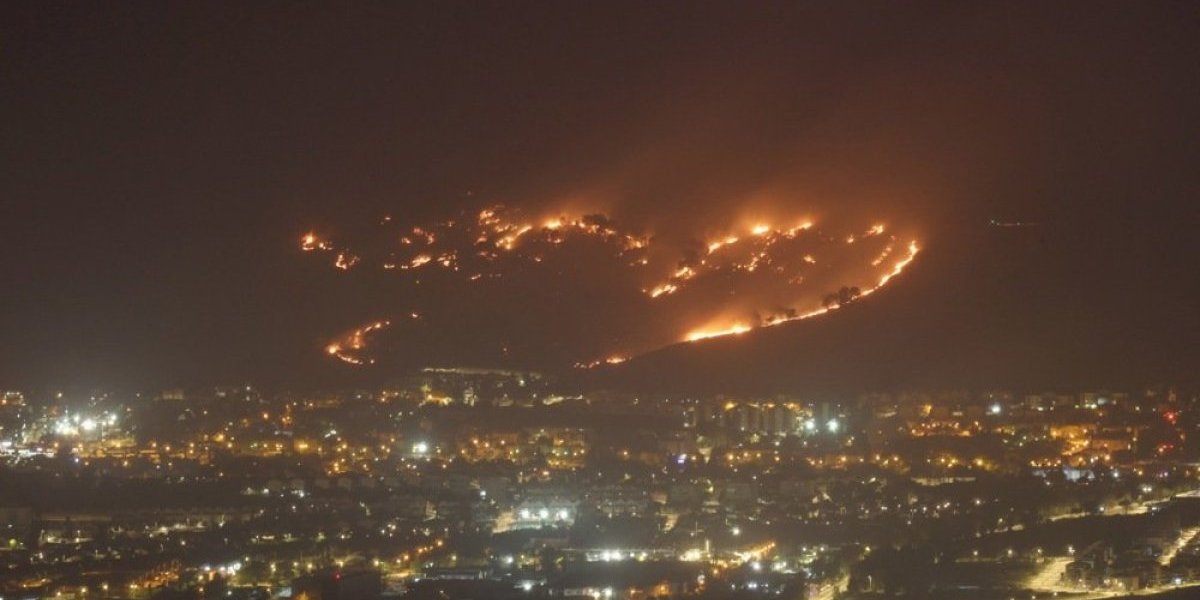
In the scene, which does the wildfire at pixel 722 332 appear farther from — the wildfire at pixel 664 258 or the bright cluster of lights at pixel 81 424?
the bright cluster of lights at pixel 81 424

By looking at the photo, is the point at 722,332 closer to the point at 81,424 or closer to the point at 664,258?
the point at 664,258

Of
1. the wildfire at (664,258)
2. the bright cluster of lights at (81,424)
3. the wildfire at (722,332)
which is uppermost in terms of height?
the wildfire at (664,258)

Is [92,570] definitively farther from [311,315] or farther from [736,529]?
[311,315]

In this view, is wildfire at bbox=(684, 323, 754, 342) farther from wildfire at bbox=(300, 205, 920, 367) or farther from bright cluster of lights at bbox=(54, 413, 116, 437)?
bright cluster of lights at bbox=(54, 413, 116, 437)

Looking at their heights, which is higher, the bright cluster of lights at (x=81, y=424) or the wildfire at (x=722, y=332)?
the wildfire at (x=722, y=332)

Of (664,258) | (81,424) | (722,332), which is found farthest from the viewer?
(664,258)

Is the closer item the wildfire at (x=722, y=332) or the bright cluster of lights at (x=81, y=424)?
the bright cluster of lights at (x=81, y=424)

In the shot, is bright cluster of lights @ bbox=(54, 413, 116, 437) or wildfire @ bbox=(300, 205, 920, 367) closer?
bright cluster of lights @ bbox=(54, 413, 116, 437)

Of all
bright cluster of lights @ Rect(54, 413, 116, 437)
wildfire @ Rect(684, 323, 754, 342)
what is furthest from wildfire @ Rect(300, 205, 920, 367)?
bright cluster of lights @ Rect(54, 413, 116, 437)

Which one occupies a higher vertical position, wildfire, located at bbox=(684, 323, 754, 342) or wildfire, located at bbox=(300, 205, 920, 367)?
wildfire, located at bbox=(300, 205, 920, 367)

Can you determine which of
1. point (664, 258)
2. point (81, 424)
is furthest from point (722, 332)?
point (81, 424)

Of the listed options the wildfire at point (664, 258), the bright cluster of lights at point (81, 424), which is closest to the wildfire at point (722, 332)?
the wildfire at point (664, 258)

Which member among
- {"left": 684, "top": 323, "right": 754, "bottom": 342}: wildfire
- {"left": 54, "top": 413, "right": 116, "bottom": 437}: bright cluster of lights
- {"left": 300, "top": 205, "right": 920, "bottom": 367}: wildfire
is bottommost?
{"left": 54, "top": 413, "right": 116, "bottom": 437}: bright cluster of lights
